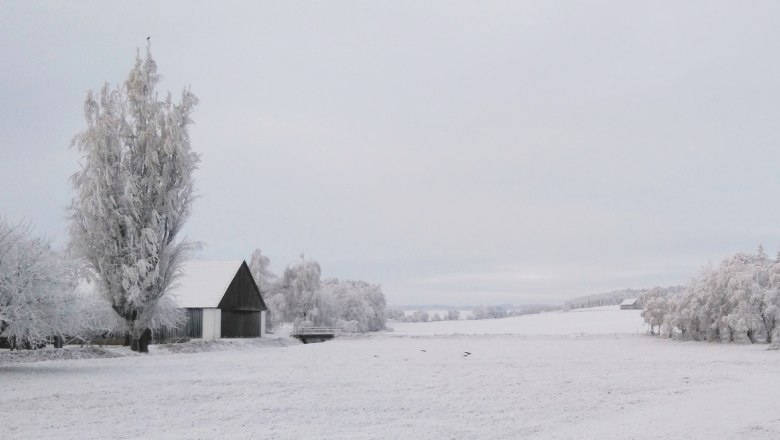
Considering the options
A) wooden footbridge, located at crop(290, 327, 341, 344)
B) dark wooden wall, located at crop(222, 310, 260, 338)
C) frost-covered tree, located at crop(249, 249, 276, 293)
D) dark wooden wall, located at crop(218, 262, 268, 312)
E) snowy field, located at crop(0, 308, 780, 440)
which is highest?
frost-covered tree, located at crop(249, 249, 276, 293)

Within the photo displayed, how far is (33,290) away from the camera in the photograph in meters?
24.8

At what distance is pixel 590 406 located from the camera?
56.3 ft

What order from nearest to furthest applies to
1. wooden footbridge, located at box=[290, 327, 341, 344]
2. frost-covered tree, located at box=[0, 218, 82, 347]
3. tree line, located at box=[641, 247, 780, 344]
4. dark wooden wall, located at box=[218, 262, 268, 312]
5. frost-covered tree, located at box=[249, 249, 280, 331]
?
frost-covered tree, located at box=[0, 218, 82, 347] → tree line, located at box=[641, 247, 780, 344] → dark wooden wall, located at box=[218, 262, 268, 312] → wooden footbridge, located at box=[290, 327, 341, 344] → frost-covered tree, located at box=[249, 249, 280, 331]

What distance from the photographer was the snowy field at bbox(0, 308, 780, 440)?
540 inches

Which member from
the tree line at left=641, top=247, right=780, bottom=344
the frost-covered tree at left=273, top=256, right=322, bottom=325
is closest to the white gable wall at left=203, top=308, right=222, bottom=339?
the frost-covered tree at left=273, top=256, right=322, bottom=325

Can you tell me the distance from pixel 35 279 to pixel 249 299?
3209 cm

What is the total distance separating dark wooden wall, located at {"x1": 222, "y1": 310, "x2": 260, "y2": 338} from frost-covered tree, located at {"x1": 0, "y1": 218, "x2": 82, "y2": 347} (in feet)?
87.4

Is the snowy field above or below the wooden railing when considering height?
below

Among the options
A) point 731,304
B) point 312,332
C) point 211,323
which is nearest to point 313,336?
point 312,332

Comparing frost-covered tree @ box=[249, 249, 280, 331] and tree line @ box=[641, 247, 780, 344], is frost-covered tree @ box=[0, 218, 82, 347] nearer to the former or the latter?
tree line @ box=[641, 247, 780, 344]

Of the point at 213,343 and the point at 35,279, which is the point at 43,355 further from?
the point at 213,343

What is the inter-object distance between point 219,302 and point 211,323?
1.61 metres

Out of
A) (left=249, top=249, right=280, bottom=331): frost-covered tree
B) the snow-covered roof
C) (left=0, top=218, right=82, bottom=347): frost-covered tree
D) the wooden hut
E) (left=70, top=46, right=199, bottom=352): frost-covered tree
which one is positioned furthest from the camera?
(left=249, top=249, right=280, bottom=331): frost-covered tree

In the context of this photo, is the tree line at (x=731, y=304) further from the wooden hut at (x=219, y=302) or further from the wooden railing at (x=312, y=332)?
the wooden hut at (x=219, y=302)
